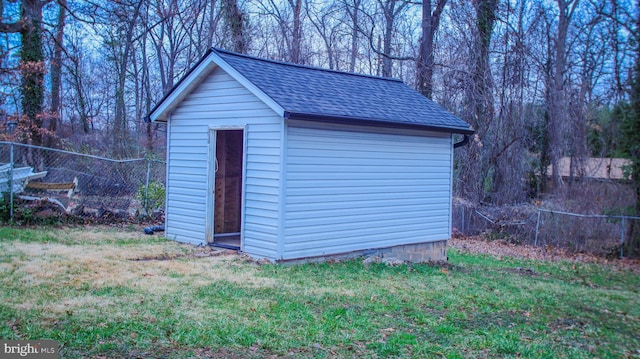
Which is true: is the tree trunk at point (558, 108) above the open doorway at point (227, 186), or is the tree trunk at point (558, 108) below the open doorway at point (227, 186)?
above

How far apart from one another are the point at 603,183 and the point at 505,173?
3.85 m

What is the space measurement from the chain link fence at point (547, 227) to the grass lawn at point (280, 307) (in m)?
3.91

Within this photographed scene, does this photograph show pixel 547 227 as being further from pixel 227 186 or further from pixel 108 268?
pixel 108 268

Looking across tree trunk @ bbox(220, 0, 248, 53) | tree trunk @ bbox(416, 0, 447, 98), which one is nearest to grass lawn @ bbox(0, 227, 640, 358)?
tree trunk @ bbox(416, 0, 447, 98)

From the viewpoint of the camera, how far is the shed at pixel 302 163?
941 centimetres

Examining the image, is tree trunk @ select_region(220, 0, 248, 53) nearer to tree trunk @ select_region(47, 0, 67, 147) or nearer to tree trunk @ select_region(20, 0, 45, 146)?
tree trunk @ select_region(47, 0, 67, 147)

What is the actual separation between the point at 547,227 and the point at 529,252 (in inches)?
42.7

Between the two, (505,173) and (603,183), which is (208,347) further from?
(505,173)

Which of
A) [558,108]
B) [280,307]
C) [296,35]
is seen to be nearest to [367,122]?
[280,307]

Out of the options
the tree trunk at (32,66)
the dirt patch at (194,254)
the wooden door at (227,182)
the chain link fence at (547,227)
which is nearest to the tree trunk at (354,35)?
the chain link fence at (547,227)

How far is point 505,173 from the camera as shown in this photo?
1911 cm

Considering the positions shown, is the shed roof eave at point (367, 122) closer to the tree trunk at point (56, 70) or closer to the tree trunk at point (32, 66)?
the tree trunk at point (32, 66)

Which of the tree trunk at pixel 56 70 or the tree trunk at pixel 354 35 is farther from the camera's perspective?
the tree trunk at pixel 354 35

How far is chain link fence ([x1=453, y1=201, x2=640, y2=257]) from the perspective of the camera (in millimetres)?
14047
